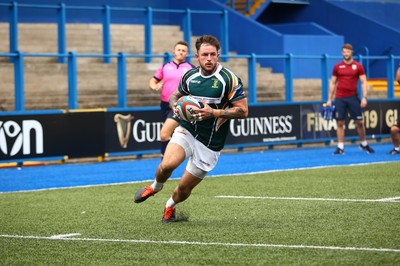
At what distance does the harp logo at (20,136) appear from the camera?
725 inches

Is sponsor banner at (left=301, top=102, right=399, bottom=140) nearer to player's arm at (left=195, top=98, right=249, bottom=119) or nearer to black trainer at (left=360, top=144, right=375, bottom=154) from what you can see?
black trainer at (left=360, top=144, right=375, bottom=154)

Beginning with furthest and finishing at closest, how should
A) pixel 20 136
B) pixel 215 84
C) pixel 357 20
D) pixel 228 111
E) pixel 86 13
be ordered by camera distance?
pixel 357 20, pixel 86 13, pixel 20 136, pixel 215 84, pixel 228 111

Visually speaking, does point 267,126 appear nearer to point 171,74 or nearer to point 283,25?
point 171,74

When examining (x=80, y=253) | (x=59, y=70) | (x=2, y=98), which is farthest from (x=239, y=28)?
(x=80, y=253)

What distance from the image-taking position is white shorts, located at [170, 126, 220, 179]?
10234 mm

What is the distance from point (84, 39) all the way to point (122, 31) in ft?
5.43

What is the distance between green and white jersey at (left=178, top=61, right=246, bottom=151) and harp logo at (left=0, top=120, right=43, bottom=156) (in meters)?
8.76

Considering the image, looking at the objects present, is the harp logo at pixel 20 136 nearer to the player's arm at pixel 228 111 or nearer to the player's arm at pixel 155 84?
the player's arm at pixel 155 84

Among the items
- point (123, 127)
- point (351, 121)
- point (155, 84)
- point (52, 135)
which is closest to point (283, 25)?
point (351, 121)

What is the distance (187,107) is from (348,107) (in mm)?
11882

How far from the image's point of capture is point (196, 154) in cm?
1026

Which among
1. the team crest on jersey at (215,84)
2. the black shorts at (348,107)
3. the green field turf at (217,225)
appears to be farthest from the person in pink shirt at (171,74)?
the team crest on jersey at (215,84)

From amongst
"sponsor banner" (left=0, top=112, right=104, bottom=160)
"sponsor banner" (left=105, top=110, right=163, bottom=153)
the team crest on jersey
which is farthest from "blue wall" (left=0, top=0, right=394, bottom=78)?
the team crest on jersey

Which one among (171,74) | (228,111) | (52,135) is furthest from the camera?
(52,135)
